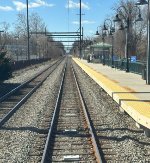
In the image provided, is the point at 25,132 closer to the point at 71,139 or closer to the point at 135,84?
the point at 71,139

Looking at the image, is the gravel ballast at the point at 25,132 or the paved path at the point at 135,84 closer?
the gravel ballast at the point at 25,132

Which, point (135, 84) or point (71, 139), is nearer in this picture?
point (71, 139)

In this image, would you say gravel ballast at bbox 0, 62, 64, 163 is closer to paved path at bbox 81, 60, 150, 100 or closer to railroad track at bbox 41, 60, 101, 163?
railroad track at bbox 41, 60, 101, 163

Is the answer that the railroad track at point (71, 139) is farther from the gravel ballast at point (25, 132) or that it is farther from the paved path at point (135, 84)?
the paved path at point (135, 84)

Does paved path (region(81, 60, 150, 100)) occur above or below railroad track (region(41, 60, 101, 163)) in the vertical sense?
above

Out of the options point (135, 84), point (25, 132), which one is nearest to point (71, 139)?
point (25, 132)

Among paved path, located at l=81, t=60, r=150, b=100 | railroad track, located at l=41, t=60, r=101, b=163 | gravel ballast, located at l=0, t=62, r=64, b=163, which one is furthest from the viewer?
paved path, located at l=81, t=60, r=150, b=100

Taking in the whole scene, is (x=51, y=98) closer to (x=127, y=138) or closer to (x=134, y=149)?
(x=127, y=138)

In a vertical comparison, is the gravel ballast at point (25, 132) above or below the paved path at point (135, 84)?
below

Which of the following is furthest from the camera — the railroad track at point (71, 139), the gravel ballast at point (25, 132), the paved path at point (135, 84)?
the paved path at point (135, 84)

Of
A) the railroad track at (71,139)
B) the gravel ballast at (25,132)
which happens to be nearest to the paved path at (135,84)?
the railroad track at (71,139)

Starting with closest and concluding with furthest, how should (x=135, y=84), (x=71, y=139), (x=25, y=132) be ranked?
(x=71, y=139), (x=25, y=132), (x=135, y=84)

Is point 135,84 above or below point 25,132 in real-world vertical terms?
above

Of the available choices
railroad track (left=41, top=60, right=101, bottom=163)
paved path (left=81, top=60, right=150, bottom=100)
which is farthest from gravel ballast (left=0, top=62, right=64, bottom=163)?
paved path (left=81, top=60, right=150, bottom=100)
